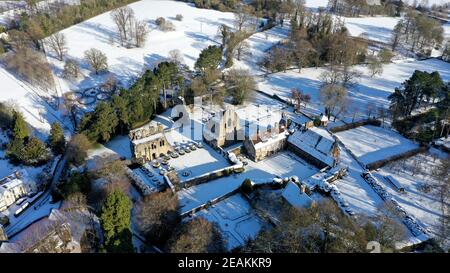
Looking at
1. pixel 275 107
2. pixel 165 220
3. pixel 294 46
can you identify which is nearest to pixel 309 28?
pixel 294 46

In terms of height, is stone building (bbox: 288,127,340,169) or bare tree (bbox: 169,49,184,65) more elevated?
bare tree (bbox: 169,49,184,65)

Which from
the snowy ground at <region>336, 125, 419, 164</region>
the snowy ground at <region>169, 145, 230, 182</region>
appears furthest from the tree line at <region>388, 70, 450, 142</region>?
the snowy ground at <region>169, 145, 230, 182</region>

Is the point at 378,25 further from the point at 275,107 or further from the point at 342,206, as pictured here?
the point at 342,206

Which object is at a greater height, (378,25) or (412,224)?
(378,25)

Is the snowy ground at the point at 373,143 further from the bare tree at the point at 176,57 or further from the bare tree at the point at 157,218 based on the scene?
the bare tree at the point at 176,57

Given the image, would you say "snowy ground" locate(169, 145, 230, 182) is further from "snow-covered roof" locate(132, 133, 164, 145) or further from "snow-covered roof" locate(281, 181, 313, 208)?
"snow-covered roof" locate(281, 181, 313, 208)

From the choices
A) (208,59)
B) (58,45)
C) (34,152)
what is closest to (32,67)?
(58,45)

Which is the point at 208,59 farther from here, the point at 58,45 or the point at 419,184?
the point at 419,184
